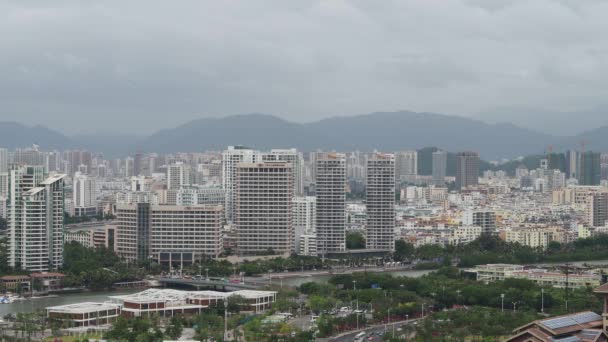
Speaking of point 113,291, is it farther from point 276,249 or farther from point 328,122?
point 328,122

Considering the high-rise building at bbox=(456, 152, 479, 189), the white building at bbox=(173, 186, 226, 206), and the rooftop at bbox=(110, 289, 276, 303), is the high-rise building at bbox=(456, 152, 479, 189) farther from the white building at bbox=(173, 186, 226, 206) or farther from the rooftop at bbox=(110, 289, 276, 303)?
the rooftop at bbox=(110, 289, 276, 303)

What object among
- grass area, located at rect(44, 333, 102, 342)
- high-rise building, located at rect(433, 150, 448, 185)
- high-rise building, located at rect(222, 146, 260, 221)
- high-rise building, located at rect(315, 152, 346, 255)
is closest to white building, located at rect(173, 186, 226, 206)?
high-rise building, located at rect(222, 146, 260, 221)

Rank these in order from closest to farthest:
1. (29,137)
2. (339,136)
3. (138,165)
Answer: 1. (138,165)
2. (29,137)
3. (339,136)

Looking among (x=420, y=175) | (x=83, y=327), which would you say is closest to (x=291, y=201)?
(x=83, y=327)

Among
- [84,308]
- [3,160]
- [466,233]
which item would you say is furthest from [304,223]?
[3,160]

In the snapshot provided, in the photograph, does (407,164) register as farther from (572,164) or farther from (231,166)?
(231,166)
